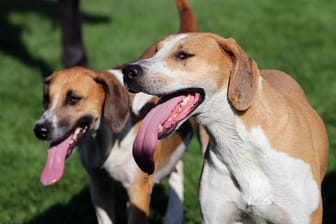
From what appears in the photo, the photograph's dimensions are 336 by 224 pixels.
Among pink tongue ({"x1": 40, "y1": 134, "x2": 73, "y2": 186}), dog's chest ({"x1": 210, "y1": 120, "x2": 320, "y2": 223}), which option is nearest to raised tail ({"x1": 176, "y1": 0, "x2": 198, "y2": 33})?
pink tongue ({"x1": 40, "y1": 134, "x2": 73, "y2": 186})

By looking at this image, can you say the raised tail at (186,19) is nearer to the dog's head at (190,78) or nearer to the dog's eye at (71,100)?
the dog's eye at (71,100)

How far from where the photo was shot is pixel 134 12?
16516 millimetres

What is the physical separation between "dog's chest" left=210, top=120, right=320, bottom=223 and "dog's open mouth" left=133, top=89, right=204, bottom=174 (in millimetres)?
284

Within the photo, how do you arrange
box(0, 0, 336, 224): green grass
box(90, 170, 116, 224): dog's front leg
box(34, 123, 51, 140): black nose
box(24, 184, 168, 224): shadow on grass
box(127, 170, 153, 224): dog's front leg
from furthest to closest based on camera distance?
1. box(0, 0, 336, 224): green grass
2. box(24, 184, 168, 224): shadow on grass
3. box(90, 170, 116, 224): dog's front leg
4. box(127, 170, 153, 224): dog's front leg
5. box(34, 123, 51, 140): black nose

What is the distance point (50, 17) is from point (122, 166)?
416 inches

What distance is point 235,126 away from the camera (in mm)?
4891

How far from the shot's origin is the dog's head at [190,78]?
15.4 feet

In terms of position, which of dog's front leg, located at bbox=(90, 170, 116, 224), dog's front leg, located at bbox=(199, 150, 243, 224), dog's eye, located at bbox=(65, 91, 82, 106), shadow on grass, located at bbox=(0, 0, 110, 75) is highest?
dog's eye, located at bbox=(65, 91, 82, 106)

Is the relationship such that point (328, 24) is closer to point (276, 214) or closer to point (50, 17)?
point (50, 17)

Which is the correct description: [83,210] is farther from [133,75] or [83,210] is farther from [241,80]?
[241,80]

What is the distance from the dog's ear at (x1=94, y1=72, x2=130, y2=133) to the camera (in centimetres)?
594

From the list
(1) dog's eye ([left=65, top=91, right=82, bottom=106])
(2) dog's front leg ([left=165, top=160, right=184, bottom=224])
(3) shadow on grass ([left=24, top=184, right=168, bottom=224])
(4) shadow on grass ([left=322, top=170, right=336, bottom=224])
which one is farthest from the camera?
(3) shadow on grass ([left=24, top=184, right=168, bottom=224])

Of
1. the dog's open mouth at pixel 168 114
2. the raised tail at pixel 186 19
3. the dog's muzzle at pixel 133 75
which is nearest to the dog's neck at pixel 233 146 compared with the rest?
the dog's open mouth at pixel 168 114

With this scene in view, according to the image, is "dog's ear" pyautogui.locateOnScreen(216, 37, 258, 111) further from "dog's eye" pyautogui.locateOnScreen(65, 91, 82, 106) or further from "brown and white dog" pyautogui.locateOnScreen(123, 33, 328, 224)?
"dog's eye" pyautogui.locateOnScreen(65, 91, 82, 106)
